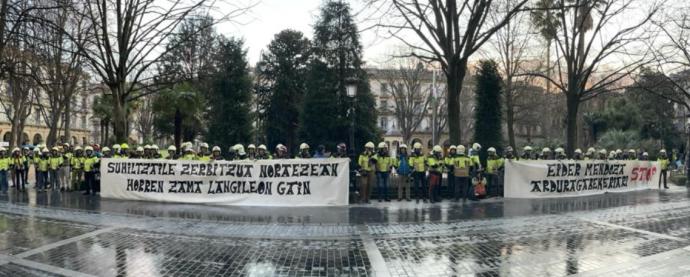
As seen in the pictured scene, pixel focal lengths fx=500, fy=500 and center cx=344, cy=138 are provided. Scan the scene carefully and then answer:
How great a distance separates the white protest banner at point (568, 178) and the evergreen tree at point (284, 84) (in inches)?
1014

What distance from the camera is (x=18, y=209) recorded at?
45.5 ft

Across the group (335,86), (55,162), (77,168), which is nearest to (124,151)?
(77,168)

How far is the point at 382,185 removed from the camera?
648 inches

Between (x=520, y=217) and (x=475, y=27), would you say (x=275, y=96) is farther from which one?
(x=520, y=217)

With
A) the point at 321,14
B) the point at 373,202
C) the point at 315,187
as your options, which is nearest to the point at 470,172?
the point at 373,202

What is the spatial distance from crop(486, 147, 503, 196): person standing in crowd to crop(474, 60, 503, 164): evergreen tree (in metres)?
4.38

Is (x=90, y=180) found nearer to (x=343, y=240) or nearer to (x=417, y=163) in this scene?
(x=417, y=163)

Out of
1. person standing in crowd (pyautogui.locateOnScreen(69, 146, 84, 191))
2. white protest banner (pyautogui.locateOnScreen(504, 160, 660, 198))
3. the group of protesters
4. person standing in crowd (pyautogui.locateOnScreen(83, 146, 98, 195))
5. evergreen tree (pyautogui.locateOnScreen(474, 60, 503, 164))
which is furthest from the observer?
evergreen tree (pyautogui.locateOnScreen(474, 60, 503, 164))

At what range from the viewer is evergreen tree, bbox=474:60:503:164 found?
22125 mm

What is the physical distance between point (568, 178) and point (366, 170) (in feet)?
26.9

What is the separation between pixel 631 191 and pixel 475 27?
9.65 metres

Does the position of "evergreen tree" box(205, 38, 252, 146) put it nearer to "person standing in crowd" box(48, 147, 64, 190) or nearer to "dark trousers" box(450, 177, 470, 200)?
"person standing in crowd" box(48, 147, 64, 190)

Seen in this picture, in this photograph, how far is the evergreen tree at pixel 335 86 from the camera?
33562 millimetres

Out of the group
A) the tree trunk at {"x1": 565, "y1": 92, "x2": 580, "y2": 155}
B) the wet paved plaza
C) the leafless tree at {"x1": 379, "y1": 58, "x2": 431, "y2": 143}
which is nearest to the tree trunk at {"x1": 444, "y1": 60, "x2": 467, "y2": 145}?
the wet paved plaza
